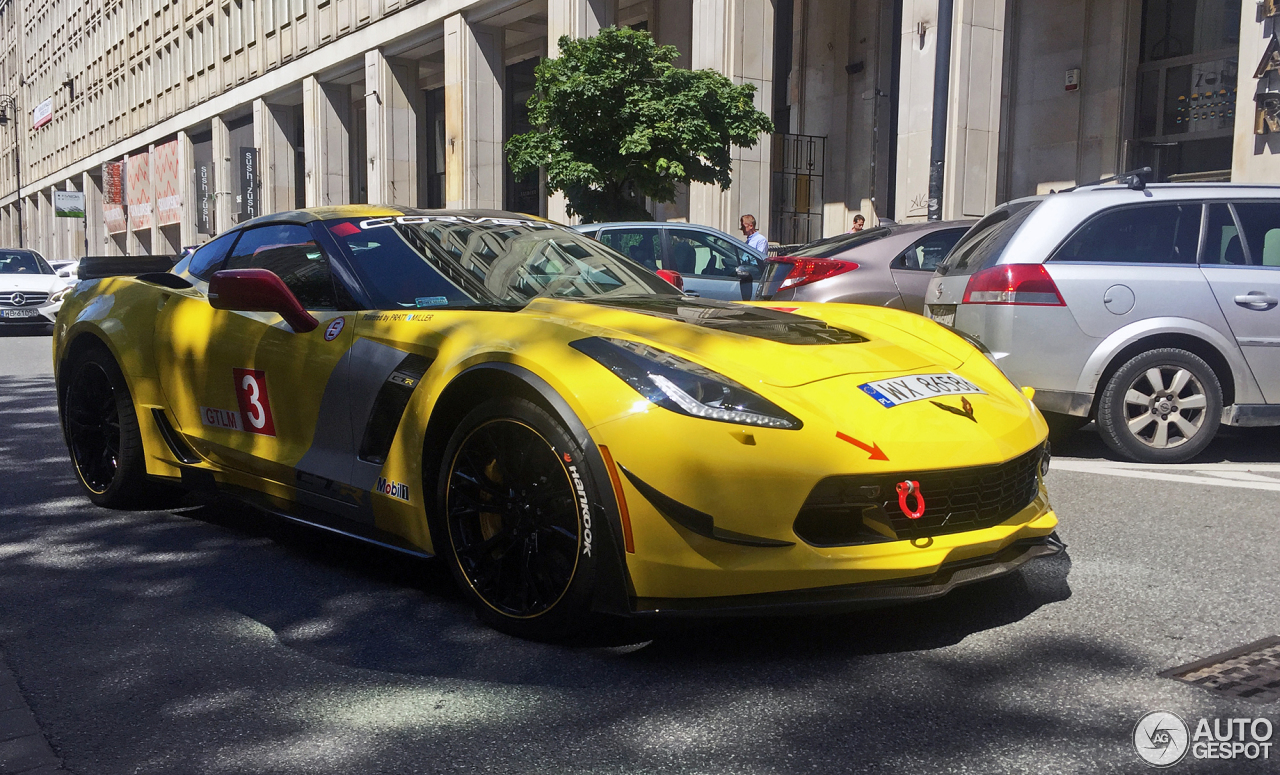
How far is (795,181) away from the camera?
76.2ft

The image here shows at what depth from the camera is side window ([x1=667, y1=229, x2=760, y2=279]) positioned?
11531 mm

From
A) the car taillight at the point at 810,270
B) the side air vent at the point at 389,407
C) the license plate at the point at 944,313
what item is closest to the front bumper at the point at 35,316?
the car taillight at the point at 810,270

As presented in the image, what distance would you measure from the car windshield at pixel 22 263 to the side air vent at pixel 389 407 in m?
19.3

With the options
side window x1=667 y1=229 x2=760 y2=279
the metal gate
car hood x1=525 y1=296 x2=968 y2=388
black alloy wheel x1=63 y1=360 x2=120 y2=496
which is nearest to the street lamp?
the metal gate

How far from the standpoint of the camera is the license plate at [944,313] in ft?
22.4

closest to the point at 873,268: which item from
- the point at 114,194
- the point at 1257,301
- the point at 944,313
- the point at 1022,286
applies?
the point at 944,313

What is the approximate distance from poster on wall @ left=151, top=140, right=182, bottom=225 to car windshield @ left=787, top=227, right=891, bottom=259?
43.9 meters

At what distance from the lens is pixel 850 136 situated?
22.7 m

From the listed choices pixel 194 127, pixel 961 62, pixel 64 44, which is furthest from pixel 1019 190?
pixel 64 44

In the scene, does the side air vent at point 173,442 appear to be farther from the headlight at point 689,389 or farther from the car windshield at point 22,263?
the car windshield at point 22,263

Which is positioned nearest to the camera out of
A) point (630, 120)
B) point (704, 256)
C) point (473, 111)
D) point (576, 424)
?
point (576, 424)

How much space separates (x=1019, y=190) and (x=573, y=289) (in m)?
16.5

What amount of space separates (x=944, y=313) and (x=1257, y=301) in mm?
1715

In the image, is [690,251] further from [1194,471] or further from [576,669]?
[576,669]
